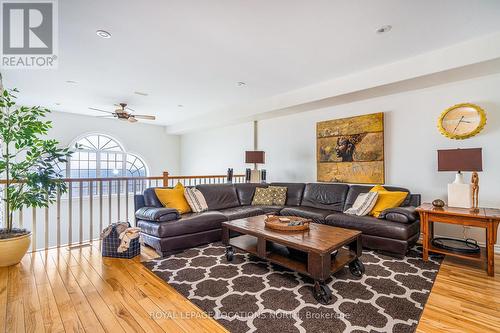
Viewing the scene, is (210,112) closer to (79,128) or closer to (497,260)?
(79,128)

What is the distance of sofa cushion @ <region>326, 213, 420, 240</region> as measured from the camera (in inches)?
113

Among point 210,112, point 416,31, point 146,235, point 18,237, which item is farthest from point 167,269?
point 210,112

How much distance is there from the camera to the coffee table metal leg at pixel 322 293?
197cm

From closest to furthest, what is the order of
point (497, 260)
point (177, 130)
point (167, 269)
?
point (167, 269) < point (497, 260) < point (177, 130)

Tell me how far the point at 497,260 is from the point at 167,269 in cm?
389

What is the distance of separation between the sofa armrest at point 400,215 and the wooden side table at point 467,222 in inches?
4.8

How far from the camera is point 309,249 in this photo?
2.05 meters

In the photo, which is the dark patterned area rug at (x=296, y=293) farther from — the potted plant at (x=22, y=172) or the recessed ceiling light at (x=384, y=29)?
the recessed ceiling light at (x=384, y=29)

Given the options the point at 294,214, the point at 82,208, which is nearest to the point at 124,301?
the point at 294,214

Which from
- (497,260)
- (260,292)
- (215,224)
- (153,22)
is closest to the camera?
(260,292)

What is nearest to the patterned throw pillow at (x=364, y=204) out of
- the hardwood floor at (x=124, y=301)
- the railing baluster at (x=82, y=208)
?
the hardwood floor at (x=124, y=301)

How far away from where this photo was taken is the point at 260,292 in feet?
7.02

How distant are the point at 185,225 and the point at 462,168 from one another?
136 inches

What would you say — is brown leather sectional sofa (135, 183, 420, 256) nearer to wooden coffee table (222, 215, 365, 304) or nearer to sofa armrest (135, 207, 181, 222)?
sofa armrest (135, 207, 181, 222)
